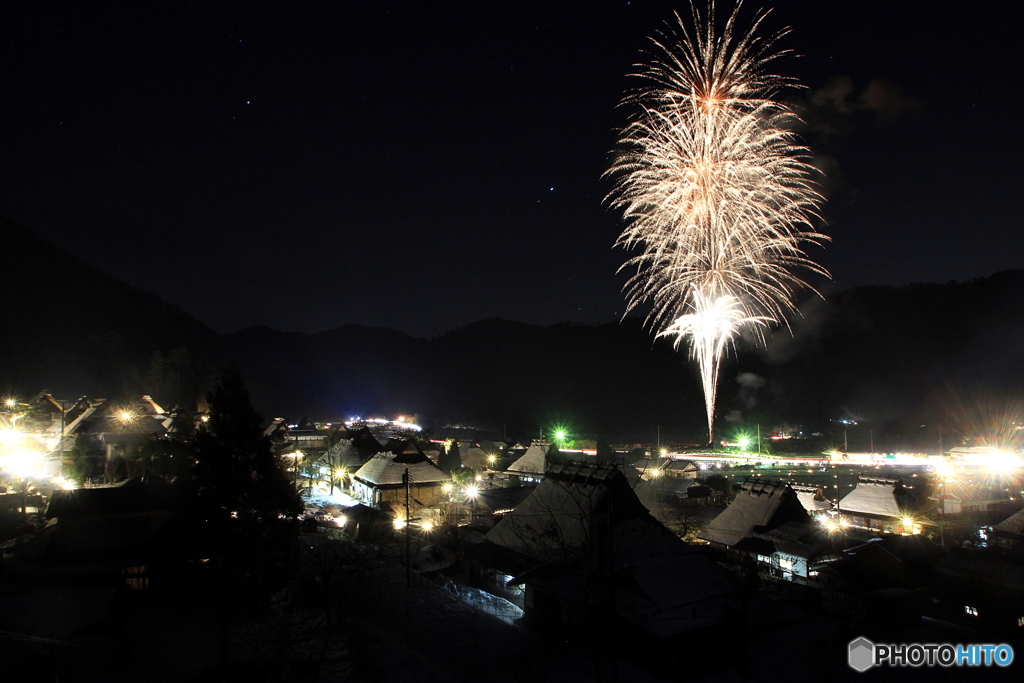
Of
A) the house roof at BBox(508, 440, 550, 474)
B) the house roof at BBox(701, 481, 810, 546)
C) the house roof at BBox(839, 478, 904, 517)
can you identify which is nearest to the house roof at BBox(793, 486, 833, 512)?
the house roof at BBox(839, 478, 904, 517)

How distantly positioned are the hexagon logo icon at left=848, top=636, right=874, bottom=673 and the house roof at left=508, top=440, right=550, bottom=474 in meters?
20.1

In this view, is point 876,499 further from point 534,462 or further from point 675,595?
point 675,595

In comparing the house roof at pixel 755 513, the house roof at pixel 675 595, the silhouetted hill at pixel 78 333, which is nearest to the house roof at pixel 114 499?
the house roof at pixel 675 595

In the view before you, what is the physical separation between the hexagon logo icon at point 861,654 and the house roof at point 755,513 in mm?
6572

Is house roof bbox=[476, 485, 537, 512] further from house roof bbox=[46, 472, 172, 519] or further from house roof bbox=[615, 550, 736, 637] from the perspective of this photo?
house roof bbox=[46, 472, 172, 519]

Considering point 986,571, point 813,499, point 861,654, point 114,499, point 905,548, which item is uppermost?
point 114,499

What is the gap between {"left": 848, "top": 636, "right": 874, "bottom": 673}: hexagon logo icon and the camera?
37.2 ft

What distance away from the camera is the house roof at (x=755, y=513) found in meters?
19.0

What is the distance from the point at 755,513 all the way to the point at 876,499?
7.91m

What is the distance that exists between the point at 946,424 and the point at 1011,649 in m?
64.9

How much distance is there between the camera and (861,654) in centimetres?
1161

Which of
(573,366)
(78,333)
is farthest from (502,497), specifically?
(573,366)

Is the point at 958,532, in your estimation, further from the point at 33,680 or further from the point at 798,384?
the point at 798,384

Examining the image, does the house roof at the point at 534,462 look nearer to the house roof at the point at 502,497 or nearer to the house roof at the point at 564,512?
the house roof at the point at 502,497
